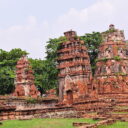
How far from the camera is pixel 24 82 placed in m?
37.2

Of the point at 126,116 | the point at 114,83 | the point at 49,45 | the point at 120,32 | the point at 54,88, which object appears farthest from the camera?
the point at 49,45

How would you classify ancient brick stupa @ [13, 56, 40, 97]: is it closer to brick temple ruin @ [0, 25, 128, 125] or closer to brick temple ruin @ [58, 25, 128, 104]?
brick temple ruin @ [0, 25, 128, 125]

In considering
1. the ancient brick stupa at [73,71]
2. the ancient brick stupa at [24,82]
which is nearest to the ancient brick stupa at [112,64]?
the ancient brick stupa at [73,71]

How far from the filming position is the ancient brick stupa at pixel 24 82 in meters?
37.0

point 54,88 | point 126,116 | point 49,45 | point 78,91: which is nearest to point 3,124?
point 126,116

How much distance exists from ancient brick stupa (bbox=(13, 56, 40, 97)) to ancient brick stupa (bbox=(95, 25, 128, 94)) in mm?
7951

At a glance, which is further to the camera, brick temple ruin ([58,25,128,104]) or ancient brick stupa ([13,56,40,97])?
ancient brick stupa ([13,56,40,97])

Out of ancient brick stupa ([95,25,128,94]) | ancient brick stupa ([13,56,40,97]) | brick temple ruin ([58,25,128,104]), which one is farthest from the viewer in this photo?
ancient brick stupa ([13,56,40,97])

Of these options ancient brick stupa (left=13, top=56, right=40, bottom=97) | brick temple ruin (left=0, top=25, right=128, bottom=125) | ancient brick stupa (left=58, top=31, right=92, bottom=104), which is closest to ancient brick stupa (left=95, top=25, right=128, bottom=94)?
brick temple ruin (left=0, top=25, right=128, bottom=125)

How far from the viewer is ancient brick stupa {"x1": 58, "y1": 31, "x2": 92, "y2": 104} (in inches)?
1186

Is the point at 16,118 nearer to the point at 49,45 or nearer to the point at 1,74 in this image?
the point at 1,74

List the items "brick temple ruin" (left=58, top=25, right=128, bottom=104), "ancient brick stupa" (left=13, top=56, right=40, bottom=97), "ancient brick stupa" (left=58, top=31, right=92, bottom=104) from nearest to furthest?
"ancient brick stupa" (left=58, top=31, right=92, bottom=104) → "brick temple ruin" (left=58, top=25, right=128, bottom=104) → "ancient brick stupa" (left=13, top=56, right=40, bottom=97)

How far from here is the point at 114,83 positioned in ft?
114

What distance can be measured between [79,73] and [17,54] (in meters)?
20.8
